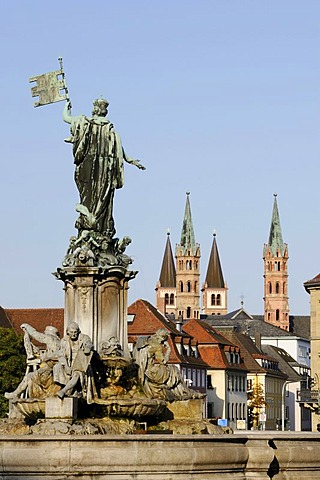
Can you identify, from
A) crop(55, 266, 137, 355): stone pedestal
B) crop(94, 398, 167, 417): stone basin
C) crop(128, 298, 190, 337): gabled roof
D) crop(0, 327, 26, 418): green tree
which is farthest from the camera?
crop(128, 298, 190, 337): gabled roof

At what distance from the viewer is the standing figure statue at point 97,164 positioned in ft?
79.4

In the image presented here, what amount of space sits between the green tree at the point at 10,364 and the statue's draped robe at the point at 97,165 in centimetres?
3576

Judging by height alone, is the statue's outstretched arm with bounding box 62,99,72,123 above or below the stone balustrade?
above

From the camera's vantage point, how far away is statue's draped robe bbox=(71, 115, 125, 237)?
24.2 meters

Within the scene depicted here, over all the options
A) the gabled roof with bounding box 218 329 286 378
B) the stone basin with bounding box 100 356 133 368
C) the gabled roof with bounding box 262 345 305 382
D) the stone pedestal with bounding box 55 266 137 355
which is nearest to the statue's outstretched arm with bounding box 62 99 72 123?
the stone pedestal with bounding box 55 266 137 355

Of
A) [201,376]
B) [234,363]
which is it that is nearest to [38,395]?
[201,376]

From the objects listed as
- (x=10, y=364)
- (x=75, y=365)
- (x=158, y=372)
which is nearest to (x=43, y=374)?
(x=75, y=365)

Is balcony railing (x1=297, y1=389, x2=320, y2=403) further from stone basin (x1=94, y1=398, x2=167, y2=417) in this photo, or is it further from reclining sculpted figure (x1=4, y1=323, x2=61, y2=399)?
reclining sculpted figure (x1=4, y1=323, x2=61, y2=399)

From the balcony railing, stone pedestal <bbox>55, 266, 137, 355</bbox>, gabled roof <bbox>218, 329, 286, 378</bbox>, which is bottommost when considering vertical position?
the balcony railing

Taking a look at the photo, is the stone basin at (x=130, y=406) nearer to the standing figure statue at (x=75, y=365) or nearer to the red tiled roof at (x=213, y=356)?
the standing figure statue at (x=75, y=365)

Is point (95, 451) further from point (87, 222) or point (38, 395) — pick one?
point (87, 222)

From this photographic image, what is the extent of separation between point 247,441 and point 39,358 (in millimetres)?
5436

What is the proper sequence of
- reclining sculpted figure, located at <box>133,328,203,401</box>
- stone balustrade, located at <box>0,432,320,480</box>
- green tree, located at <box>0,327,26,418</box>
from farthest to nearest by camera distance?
1. green tree, located at <box>0,327,26,418</box>
2. reclining sculpted figure, located at <box>133,328,203,401</box>
3. stone balustrade, located at <box>0,432,320,480</box>

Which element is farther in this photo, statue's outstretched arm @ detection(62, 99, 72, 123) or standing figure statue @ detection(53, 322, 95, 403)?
statue's outstretched arm @ detection(62, 99, 72, 123)
